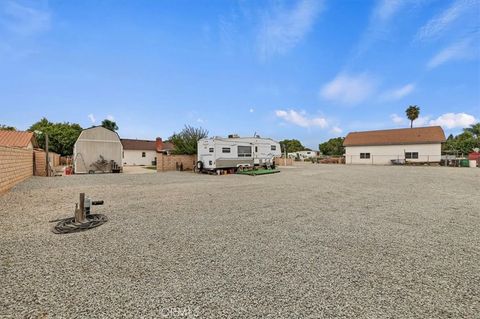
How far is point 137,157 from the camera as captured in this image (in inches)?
1512

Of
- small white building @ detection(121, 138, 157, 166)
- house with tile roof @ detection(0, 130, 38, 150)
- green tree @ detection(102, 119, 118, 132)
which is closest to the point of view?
house with tile roof @ detection(0, 130, 38, 150)

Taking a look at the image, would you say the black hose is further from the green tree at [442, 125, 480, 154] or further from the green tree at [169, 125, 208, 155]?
the green tree at [442, 125, 480, 154]

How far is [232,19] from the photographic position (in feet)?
43.4

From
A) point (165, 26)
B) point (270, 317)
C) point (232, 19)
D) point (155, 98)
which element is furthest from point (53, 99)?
point (270, 317)

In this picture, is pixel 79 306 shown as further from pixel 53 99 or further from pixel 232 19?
pixel 53 99

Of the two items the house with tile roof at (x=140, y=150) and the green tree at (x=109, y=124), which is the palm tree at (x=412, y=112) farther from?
the green tree at (x=109, y=124)

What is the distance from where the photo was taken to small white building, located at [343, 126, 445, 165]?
3066cm

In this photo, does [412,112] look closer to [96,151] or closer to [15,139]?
[96,151]

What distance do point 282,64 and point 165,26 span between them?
956 cm

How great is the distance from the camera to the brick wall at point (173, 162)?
74.5 ft

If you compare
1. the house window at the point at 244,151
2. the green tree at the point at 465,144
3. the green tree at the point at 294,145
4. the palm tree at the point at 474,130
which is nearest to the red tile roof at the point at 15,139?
the house window at the point at 244,151

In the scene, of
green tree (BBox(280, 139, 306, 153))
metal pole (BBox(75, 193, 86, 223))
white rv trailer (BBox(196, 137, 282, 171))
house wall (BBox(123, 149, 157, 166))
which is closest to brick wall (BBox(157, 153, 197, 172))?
white rv trailer (BBox(196, 137, 282, 171))

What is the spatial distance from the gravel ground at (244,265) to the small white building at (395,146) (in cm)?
3149

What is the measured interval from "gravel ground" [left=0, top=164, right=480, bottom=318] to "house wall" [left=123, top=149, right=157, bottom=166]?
108ft
